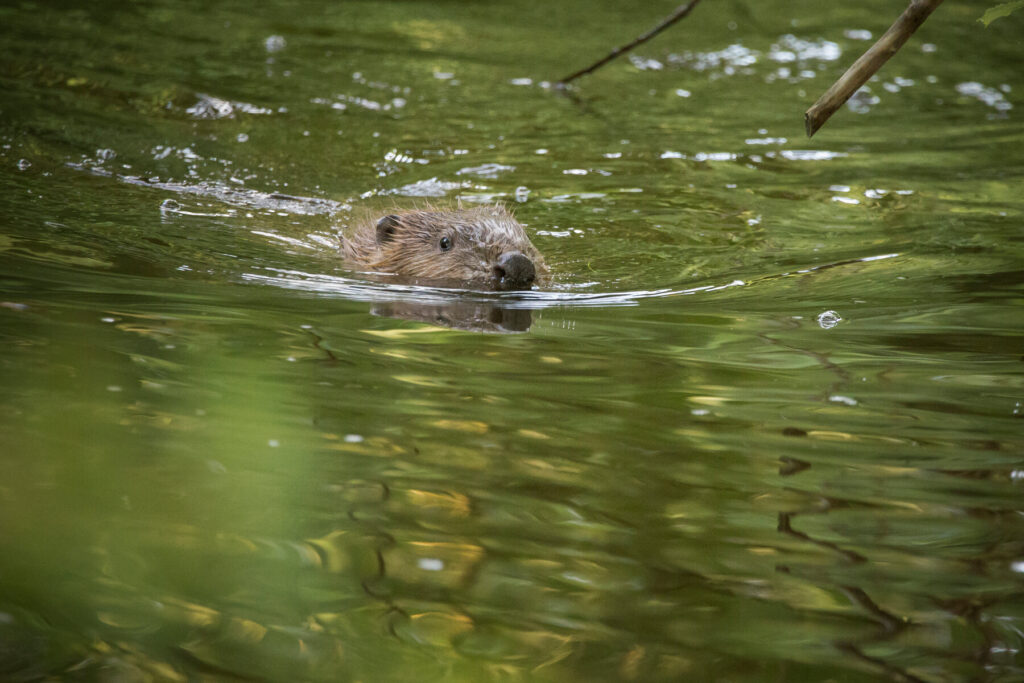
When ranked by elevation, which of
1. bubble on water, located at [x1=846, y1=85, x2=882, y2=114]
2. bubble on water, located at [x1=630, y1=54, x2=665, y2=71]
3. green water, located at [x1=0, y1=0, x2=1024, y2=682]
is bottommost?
green water, located at [x1=0, y1=0, x2=1024, y2=682]

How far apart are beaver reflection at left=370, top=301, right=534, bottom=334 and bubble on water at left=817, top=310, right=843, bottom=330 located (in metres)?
1.04

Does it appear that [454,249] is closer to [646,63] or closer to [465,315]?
[465,315]

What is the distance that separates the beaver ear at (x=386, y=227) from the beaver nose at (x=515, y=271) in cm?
93

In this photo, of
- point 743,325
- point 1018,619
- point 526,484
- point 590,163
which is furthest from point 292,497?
point 590,163

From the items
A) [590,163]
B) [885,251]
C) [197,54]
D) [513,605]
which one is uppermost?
[197,54]

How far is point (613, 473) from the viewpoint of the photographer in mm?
2684

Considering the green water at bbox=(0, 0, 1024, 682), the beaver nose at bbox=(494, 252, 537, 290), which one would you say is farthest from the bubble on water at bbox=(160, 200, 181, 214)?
the beaver nose at bbox=(494, 252, 537, 290)

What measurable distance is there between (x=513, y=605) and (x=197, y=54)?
7977 millimetres

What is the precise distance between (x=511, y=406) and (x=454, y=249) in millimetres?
2511

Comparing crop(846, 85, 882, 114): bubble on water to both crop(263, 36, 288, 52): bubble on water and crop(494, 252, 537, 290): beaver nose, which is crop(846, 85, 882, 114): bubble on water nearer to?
crop(263, 36, 288, 52): bubble on water

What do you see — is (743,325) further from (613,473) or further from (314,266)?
(314,266)

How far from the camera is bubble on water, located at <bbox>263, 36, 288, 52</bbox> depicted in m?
9.41

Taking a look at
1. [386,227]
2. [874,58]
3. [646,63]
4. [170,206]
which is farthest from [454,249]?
[646,63]

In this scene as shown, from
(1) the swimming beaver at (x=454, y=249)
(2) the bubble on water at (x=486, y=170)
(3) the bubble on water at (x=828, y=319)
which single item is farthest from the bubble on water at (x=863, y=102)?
(3) the bubble on water at (x=828, y=319)
